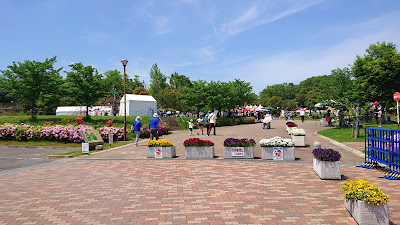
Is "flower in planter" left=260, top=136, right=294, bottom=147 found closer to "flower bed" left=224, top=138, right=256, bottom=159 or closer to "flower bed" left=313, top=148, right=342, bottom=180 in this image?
"flower bed" left=224, top=138, right=256, bottom=159

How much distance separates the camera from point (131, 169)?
8883 mm

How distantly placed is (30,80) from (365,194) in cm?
3582

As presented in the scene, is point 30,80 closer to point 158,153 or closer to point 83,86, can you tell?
point 83,86

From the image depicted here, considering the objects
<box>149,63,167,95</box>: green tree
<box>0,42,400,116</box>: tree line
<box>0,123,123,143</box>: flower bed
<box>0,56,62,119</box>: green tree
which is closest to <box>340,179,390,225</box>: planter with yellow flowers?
<box>0,123,123,143</box>: flower bed

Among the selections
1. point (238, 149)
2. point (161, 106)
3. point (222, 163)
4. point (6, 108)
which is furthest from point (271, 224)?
point (6, 108)

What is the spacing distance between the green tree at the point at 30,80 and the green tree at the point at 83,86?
196 centimetres

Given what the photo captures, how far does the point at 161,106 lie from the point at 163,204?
55240 mm

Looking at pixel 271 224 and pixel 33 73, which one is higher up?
pixel 33 73

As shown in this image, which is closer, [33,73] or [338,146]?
[338,146]

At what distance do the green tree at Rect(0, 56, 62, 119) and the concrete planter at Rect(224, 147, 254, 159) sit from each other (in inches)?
1174

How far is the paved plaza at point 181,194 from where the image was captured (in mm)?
4629

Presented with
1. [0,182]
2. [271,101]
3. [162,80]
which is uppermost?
[162,80]

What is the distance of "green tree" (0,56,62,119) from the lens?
1235 inches

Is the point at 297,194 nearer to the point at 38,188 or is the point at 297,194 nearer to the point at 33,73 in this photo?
the point at 38,188
